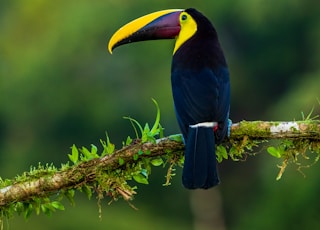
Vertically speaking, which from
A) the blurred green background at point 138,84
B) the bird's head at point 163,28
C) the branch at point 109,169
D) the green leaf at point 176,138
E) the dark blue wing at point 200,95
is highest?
the blurred green background at point 138,84

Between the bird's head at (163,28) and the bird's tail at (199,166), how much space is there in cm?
81

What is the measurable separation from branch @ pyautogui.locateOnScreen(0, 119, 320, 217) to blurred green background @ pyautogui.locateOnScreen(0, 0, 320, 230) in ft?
44.0

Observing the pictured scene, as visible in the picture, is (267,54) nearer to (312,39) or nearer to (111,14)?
(312,39)

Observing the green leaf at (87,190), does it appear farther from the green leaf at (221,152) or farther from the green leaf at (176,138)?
the green leaf at (221,152)

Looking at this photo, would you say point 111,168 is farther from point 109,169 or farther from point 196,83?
point 196,83

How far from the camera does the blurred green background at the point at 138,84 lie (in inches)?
759

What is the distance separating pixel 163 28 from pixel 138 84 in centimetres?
1412

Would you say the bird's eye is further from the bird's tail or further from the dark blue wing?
the bird's tail

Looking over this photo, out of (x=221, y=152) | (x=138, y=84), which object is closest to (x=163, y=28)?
(x=221, y=152)

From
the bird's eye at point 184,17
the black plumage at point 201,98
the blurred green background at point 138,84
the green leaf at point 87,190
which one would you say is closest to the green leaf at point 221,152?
the black plumage at point 201,98

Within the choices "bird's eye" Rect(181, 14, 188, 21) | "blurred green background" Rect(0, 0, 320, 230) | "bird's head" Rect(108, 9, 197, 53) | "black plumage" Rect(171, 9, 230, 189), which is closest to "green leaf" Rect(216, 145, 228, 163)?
"black plumage" Rect(171, 9, 230, 189)

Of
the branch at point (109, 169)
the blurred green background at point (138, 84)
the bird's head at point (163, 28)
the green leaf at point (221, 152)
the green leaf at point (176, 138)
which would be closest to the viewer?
the branch at point (109, 169)

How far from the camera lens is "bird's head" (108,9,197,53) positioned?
5.80m

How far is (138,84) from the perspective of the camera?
20047mm
